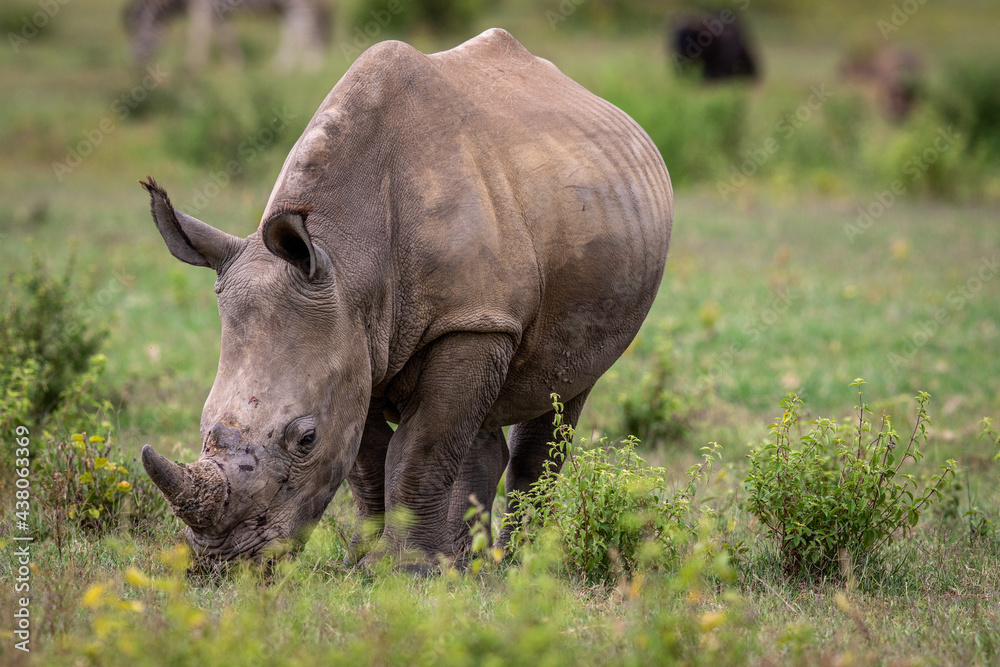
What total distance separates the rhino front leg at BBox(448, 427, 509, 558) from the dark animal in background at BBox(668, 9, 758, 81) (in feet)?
64.3

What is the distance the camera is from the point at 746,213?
1585cm

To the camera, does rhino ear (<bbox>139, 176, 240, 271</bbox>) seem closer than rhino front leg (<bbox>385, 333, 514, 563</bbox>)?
Yes

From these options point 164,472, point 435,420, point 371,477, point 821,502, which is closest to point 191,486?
point 164,472

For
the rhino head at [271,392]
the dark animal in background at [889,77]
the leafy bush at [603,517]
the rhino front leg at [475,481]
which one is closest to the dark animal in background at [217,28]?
the dark animal in background at [889,77]

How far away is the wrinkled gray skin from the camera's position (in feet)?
12.7

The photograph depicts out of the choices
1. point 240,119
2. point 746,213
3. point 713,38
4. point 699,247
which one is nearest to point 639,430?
point 699,247

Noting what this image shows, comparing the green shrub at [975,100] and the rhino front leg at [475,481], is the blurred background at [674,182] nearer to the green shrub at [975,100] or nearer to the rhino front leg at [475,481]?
the green shrub at [975,100]

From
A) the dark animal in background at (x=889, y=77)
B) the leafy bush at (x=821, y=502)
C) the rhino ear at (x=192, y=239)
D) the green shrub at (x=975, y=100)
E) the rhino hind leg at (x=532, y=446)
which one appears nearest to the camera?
the rhino ear at (x=192, y=239)

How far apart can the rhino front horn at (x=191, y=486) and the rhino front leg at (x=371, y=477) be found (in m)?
1.17

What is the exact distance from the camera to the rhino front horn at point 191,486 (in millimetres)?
3541

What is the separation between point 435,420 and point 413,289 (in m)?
0.55

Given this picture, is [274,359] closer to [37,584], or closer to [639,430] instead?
[37,584]

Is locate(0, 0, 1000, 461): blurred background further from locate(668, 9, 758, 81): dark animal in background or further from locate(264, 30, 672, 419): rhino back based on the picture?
locate(264, 30, 672, 419): rhino back

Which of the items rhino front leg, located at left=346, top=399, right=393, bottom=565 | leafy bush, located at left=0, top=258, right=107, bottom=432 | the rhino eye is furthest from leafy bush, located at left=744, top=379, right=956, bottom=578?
leafy bush, located at left=0, top=258, right=107, bottom=432
